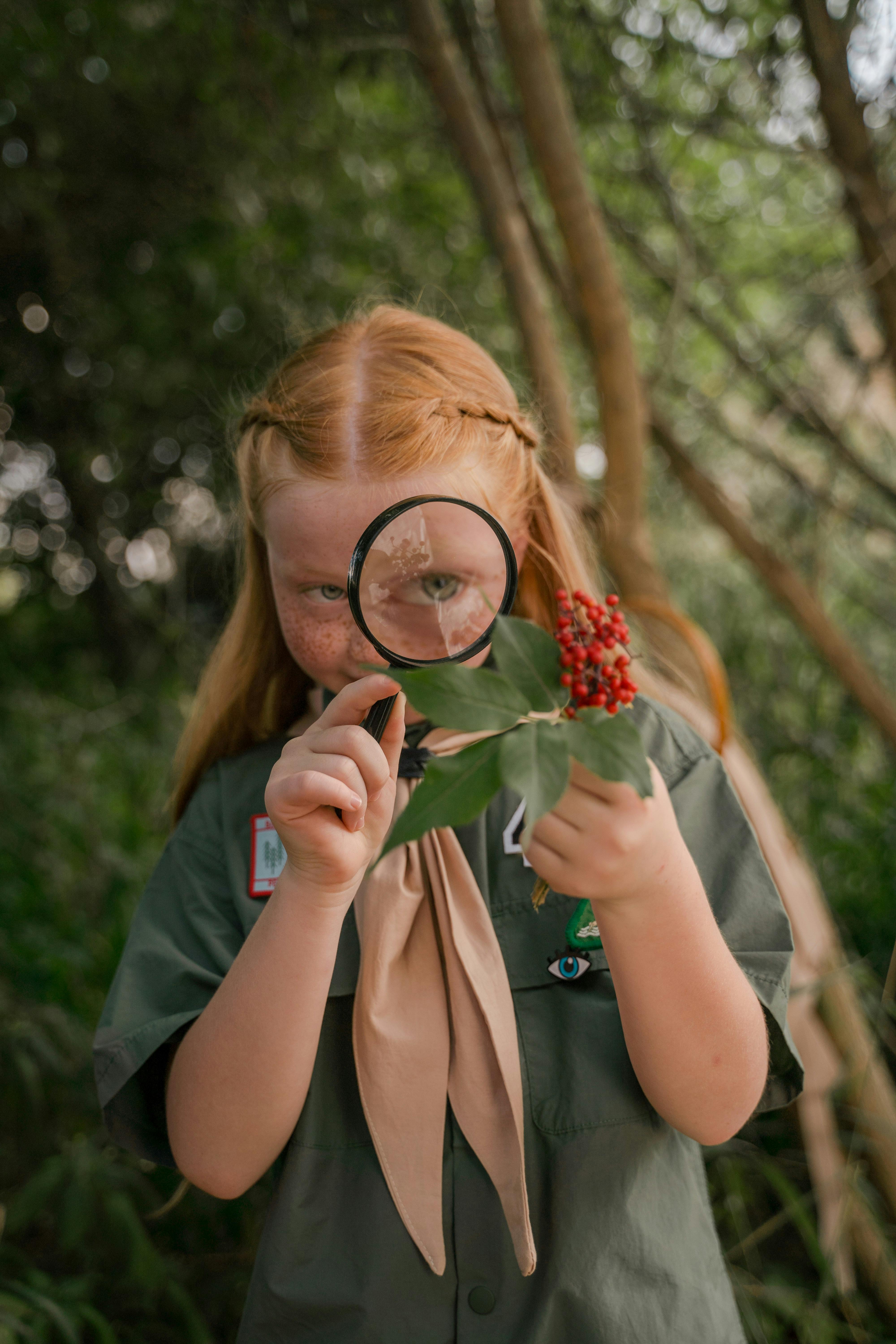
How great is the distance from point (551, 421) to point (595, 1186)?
198cm

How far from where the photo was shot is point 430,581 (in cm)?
102

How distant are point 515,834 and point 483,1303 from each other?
636mm

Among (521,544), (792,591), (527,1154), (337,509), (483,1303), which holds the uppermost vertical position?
(337,509)

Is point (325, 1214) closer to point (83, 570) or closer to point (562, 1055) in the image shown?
point (562, 1055)

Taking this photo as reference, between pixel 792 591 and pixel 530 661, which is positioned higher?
pixel 530 661

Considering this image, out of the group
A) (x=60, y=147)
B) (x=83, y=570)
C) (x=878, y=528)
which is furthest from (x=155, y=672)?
(x=878, y=528)

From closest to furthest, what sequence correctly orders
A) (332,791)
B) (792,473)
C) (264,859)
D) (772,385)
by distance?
(332,791)
(264,859)
(772,385)
(792,473)

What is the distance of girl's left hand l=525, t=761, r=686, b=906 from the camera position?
722 mm

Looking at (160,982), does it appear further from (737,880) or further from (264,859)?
(737,880)

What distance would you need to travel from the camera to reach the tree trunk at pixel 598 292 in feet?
7.03

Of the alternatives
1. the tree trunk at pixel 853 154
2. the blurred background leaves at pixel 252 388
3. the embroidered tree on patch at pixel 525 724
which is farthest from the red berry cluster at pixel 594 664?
the tree trunk at pixel 853 154

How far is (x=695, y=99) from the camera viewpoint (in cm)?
338

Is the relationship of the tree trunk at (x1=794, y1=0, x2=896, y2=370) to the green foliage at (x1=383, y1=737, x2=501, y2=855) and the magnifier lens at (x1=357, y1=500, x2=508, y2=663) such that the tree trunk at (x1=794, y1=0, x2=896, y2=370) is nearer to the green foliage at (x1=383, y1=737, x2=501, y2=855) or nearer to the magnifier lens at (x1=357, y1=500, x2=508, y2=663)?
the magnifier lens at (x1=357, y1=500, x2=508, y2=663)

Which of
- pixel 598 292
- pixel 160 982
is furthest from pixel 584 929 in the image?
pixel 598 292
